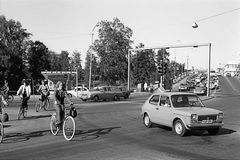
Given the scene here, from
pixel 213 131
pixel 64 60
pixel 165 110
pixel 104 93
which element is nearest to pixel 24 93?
pixel 165 110

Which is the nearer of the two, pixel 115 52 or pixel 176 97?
pixel 176 97

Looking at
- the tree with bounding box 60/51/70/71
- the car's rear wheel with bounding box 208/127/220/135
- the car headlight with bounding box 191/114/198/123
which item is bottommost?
the car's rear wheel with bounding box 208/127/220/135

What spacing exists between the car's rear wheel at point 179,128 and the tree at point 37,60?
67803mm

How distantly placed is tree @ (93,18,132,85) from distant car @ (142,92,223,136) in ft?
136

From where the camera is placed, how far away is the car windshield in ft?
38.9

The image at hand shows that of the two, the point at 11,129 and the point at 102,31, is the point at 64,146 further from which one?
the point at 102,31

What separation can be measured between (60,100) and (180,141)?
3949 mm

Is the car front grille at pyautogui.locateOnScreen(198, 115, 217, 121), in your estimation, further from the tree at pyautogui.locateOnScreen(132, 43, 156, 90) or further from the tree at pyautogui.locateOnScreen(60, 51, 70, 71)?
the tree at pyautogui.locateOnScreen(60, 51, 70, 71)

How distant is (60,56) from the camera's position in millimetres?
137375

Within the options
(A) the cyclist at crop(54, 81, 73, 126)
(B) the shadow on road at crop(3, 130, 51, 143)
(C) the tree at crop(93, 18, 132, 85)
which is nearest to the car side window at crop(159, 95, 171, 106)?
(A) the cyclist at crop(54, 81, 73, 126)

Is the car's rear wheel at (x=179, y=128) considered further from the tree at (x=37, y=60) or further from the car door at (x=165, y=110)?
the tree at (x=37, y=60)

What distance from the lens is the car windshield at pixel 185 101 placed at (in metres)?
11.9

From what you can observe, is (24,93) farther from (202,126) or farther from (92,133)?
(202,126)

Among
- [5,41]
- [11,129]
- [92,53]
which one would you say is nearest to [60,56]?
[5,41]
